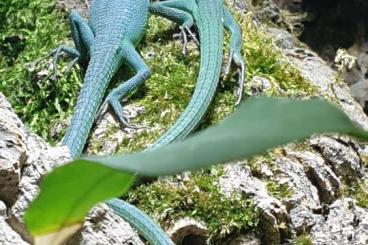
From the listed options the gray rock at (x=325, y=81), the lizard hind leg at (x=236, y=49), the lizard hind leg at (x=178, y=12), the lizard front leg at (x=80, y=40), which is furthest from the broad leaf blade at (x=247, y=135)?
the lizard hind leg at (x=178, y=12)

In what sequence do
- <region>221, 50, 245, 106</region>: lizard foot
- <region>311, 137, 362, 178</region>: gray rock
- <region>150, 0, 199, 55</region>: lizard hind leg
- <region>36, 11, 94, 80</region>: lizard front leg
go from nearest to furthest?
<region>311, 137, 362, 178</region>: gray rock → <region>221, 50, 245, 106</region>: lizard foot → <region>36, 11, 94, 80</region>: lizard front leg → <region>150, 0, 199, 55</region>: lizard hind leg

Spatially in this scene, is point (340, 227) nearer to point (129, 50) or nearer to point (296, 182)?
point (296, 182)

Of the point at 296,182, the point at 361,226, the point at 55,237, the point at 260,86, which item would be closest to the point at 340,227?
the point at 361,226

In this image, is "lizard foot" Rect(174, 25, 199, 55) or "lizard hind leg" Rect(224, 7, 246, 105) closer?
"lizard hind leg" Rect(224, 7, 246, 105)

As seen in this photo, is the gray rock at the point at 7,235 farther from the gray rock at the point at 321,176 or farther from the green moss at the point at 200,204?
the gray rock at the point at 321,176

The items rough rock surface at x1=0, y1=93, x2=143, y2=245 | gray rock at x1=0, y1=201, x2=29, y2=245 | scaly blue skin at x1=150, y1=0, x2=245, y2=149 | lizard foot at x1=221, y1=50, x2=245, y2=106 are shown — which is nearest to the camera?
gray rock at x1=0, y1=201, x2=29, y2=245

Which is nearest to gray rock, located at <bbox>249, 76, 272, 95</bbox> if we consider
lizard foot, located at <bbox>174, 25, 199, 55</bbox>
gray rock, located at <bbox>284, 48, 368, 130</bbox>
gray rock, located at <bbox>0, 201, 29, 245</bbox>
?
gray rock, located at <bbox>284, 48, 368, 130</bbox>

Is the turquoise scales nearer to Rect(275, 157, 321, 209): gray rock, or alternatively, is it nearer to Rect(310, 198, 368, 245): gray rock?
Rect(275, 157, 321, 209): gray rock

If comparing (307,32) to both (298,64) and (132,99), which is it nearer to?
(298,64)
